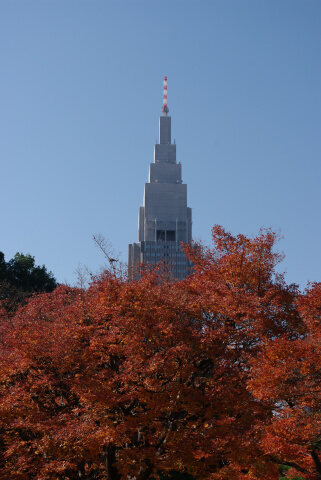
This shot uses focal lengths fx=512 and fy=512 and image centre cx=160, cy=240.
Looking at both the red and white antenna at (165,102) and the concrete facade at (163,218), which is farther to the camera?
the red and white antenna at (165,102)

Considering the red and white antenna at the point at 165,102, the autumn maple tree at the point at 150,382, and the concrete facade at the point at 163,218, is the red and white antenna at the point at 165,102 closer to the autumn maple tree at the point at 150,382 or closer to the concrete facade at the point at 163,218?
the concrete facade at the point at 163,218

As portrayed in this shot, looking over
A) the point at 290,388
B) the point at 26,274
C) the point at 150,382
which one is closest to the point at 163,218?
the point at 26,274

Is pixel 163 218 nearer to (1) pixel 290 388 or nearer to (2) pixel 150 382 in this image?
(2) pixel 150 382

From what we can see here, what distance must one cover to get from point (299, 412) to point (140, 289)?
725 cm

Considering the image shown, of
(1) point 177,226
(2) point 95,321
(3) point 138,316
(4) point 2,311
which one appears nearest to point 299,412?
(3) point 138,316

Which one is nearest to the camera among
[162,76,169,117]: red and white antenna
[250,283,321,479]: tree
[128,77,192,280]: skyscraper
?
[250,283,321,479]: tree

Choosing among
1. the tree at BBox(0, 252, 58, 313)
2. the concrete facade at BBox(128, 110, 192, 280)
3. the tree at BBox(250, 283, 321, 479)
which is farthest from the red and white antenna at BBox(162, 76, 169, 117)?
the tree at BBox(250, 283, 321, 479)

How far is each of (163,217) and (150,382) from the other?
116593mm

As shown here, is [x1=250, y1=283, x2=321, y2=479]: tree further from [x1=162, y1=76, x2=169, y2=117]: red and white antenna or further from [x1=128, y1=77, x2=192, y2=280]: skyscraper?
[x1=162, y1=76, x2=169, y2=117]: red and white antenna

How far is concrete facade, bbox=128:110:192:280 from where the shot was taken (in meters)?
132

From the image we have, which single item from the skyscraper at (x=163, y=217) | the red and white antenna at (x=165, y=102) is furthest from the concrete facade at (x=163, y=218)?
the red and white antenna at (x=165, y=102)

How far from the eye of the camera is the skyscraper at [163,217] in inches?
5192

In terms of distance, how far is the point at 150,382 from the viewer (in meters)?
17.4

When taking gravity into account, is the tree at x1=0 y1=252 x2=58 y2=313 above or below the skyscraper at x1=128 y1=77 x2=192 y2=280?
below
